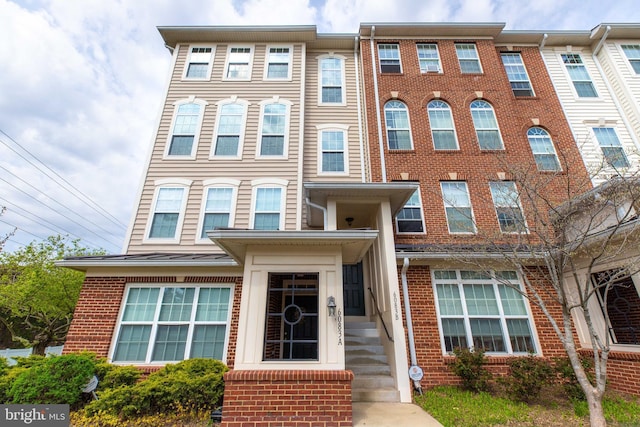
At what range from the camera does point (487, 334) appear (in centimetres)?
703

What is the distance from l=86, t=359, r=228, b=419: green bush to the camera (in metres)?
4.80

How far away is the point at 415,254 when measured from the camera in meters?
7.13

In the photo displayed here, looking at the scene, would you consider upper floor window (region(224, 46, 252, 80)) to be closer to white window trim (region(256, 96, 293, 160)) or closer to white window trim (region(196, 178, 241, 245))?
white window trim (region(256, 96, 293, 160))

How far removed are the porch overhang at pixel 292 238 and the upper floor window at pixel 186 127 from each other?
5.75m

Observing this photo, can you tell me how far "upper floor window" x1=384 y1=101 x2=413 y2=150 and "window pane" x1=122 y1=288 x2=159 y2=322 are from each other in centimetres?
821

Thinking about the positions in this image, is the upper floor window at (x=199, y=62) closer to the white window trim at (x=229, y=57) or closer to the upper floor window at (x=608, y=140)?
the white window trim at (x=229, y=57)

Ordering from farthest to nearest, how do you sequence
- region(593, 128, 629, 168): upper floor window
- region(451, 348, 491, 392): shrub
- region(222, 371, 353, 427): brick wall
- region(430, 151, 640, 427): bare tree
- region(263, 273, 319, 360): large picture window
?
1. region(593, 128, 629, 168): upper floor window
2. region(263, 273, 319, 360): large picture window
3. region(451, 348, 491, 392): shrub
4. region(430, 151, 640, 427): bare tree
5. region(222, 371, 353, 427): brick wall

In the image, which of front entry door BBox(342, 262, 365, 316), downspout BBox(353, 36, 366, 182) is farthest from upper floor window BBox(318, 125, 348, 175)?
front entry door BBox(342, 262, 365, 316)

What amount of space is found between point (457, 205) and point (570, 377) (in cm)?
470

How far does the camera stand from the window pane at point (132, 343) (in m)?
6.84

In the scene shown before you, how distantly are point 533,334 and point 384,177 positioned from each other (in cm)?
552

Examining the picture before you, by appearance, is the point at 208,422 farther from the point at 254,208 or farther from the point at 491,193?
the point at 491,193

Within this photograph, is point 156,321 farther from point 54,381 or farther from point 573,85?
point 573,85

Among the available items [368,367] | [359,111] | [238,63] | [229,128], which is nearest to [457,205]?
[359,111]
